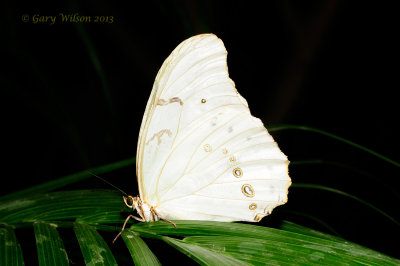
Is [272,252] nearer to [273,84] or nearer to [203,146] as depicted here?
[203,146]

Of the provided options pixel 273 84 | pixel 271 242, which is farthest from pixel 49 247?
pixel 273 84

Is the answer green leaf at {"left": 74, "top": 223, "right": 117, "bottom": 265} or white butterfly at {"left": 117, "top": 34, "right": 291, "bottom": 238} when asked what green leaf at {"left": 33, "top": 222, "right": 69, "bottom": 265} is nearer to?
green leaf at {"left": 74, "top": 223, "right": 117, "bottom": 265}

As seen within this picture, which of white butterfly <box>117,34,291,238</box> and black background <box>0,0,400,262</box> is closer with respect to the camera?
white butterfly <box>117,34,291,238</box>

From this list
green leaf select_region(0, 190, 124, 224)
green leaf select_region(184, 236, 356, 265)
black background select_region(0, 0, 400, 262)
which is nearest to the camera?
green leaf select_region(184, 236, 356, 265)

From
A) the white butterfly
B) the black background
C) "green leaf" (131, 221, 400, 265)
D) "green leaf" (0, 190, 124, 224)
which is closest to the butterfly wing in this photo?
the white butterfly

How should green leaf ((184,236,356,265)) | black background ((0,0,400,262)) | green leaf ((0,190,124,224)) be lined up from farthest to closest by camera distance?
1. black background ((0,0,400,262))
2. green leaf ((0,190,124,224))
3. green leaf ((184,236,356,265))

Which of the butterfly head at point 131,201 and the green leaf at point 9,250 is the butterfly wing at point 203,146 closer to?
the butterfly head at point 131,201

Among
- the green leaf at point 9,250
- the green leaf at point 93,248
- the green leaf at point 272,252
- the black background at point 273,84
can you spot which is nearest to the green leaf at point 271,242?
the green leaf at point 272,252
